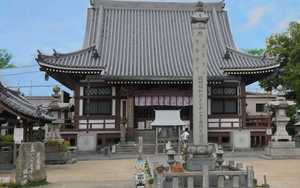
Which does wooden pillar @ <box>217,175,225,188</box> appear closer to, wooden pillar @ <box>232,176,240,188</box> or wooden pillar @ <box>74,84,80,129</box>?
wooden pillar @ <box>232,176,240,188</box>

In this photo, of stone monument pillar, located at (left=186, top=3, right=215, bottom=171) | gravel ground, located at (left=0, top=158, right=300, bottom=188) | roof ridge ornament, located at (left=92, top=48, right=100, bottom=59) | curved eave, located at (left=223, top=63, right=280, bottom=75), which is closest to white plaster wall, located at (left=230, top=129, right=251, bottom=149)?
curved eave, located at (left=223, top=63, right=280, bottom=75)

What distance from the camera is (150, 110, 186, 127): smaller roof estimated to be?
3316cm

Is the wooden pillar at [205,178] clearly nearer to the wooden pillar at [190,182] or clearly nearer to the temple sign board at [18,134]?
the wooden pillar at [190,182]

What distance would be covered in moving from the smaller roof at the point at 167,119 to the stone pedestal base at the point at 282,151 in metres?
8.55

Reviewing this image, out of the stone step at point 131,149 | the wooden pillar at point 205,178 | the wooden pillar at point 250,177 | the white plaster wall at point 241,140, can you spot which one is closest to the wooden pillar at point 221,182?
the wooden pillar at point 205,178

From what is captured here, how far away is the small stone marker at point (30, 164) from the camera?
1419cm

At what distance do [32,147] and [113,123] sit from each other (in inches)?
781

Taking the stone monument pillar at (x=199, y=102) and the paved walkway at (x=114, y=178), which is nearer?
the paved walkway at (x=114, y=178)

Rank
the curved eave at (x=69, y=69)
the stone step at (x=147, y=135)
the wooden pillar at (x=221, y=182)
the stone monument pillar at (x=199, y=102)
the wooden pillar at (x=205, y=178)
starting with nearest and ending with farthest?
the wooden pillar at (x=205, y=178) < the wooden pillar at (x=221, y=182) < the stone monument pillar at (x=199, y=102) < the curved eave at (x=69, y=69) < the stone step at (x=147, y=135)

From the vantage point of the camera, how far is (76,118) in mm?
33750

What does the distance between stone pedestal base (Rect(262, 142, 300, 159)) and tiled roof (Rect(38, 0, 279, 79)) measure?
28.1 ft

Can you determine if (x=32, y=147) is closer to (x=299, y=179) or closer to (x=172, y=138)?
(x=299, y=179)

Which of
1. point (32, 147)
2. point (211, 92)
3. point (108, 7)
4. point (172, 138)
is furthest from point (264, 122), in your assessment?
point (32, 147)

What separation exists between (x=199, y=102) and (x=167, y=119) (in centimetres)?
1826
